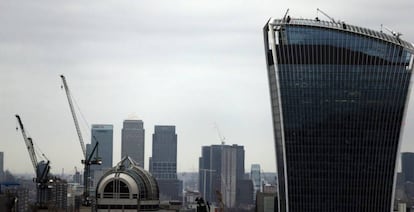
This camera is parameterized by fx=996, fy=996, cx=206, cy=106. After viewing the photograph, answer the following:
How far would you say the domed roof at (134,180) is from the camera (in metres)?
187

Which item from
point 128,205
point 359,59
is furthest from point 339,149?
point 128,205

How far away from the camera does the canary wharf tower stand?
170 metres

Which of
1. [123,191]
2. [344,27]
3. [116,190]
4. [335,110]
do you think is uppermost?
[344,27]

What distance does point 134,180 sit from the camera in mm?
187875

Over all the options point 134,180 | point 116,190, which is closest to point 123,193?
point 116,190

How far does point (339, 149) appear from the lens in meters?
173

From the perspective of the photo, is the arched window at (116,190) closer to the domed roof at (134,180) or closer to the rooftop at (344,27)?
the domed roof at (134,180)

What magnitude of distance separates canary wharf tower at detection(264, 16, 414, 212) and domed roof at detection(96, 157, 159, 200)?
2865cm

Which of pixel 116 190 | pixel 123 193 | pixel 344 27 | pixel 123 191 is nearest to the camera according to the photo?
pixel 344 27

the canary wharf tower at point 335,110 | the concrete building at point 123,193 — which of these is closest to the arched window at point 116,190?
the concrete building at point 123,193

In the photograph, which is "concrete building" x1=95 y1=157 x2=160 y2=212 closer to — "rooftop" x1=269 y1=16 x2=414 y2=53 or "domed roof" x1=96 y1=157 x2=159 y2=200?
"domed roof" x1=96 y1=157 x2=159 y2=200

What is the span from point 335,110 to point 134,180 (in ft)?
135

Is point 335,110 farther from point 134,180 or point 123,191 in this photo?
point 123,191

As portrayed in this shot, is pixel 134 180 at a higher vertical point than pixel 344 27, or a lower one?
lower
